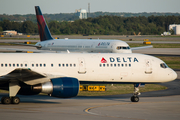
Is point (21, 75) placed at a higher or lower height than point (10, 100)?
higher

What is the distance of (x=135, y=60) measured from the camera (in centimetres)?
2584

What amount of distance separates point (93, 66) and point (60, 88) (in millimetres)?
3605

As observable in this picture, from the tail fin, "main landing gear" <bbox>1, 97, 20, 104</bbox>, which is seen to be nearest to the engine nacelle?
"main landing gear" <bbox>1, 97, 20, 104</bbox>

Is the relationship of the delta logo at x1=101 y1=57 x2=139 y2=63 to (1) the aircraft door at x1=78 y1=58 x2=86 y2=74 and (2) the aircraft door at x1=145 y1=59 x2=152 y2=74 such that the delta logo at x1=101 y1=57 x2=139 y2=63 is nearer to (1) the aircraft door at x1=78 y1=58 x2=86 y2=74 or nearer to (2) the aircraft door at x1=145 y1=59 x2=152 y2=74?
(2) the aircraft door at x1=145 y1=59 x2=152 y2=74

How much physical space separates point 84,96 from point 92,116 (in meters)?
9.80

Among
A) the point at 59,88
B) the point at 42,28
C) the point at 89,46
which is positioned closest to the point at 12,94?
the point at 59,88

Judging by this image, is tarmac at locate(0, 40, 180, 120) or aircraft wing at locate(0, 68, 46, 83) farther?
aircraft wing at locate(0, 68, 46, 83)

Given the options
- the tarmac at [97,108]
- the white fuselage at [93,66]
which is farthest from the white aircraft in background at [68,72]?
the tarmac at [97,108]

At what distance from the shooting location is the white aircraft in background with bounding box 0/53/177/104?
22938mm

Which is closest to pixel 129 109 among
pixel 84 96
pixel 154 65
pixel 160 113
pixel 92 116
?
pixel 160 113

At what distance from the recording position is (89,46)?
164 ft

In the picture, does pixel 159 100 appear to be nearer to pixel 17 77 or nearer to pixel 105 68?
pixel 105 68

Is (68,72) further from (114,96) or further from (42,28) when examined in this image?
(42,28)

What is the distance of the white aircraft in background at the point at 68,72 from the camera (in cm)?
2294
